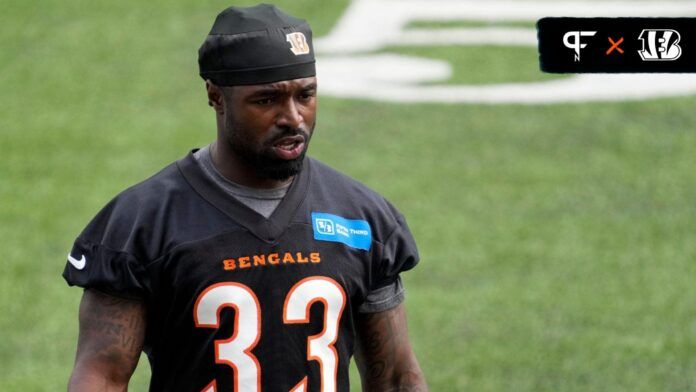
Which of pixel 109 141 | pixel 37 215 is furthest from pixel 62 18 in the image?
pixel 37 215

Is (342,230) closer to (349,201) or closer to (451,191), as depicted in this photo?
(349,201)

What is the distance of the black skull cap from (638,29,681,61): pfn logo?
6.26ft

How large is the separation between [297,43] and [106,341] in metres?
1.14

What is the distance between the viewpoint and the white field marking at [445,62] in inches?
661

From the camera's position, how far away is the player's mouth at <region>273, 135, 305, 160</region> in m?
5.02

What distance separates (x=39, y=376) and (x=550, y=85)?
315 inches

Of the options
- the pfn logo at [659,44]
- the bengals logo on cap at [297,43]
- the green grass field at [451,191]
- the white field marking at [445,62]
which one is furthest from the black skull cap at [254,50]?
the white field marking at [445,62]

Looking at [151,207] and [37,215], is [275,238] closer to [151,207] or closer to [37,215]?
[151,207]

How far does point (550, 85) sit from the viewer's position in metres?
17.1

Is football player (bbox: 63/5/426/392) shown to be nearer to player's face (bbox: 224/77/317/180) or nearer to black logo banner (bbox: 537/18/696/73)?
player's face (bbox: 224/77/317/180)

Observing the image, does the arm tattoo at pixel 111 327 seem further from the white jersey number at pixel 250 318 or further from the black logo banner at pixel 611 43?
the black logo banner at pixel 611 43

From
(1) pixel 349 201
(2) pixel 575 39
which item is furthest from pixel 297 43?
(2) pixel 575 39

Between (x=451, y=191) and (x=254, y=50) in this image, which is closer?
(x=254, y=50)

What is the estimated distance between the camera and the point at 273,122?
5012mm
